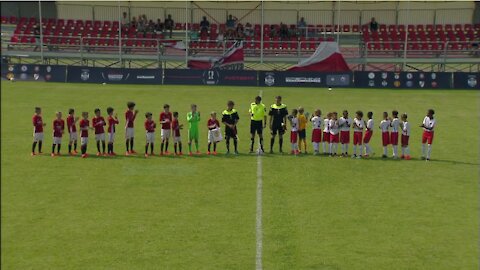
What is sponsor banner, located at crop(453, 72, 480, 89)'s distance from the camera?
4434 cm

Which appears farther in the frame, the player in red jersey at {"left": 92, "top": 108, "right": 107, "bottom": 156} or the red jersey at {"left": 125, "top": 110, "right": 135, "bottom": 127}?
the red jersey at {"left": 125, "top": 110, "right": 135, "bottom": 127}

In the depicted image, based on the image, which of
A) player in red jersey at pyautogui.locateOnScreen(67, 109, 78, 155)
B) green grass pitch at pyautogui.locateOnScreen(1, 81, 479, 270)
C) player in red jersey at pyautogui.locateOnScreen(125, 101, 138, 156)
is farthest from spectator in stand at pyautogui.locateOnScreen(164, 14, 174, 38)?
player in red jersey at pyautogui.locateOnScreen(67, 109, 78, 155)

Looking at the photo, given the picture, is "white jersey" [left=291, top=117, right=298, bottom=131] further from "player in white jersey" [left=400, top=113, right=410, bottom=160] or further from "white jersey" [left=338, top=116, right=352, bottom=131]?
"player in white jersey" [left=400, top=113, right=410, bottom=160]

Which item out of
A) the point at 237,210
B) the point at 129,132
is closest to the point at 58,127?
the point at 129,132

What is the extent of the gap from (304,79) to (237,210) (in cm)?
2964

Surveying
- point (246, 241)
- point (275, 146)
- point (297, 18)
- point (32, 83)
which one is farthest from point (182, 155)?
point (297, 18)

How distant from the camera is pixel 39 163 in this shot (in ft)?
70.1

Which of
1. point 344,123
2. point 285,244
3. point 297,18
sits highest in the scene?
point 297,18

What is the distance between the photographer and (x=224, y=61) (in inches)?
1921

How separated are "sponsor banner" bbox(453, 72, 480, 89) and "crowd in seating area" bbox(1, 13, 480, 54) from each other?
23.1 ft

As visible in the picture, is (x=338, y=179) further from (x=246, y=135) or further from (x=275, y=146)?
(x=246, y=135)

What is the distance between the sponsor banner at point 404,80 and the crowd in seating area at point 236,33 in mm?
6535

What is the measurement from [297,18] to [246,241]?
4958cm

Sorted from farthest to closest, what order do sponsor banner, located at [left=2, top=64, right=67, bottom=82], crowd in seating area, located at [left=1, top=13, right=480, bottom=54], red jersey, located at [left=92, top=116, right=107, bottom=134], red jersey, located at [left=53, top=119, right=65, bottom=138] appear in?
crowd in seating area, located at [left=1, top=13, right=480, bottom=54]
sponsor banner, located at [left=2, top=64, right=67, bottom=82]
red jersey, located at [left=92, top=116, right=107, bottom=134]
red jersey, located at [left=53, top=119, right=65, bottom=138]
